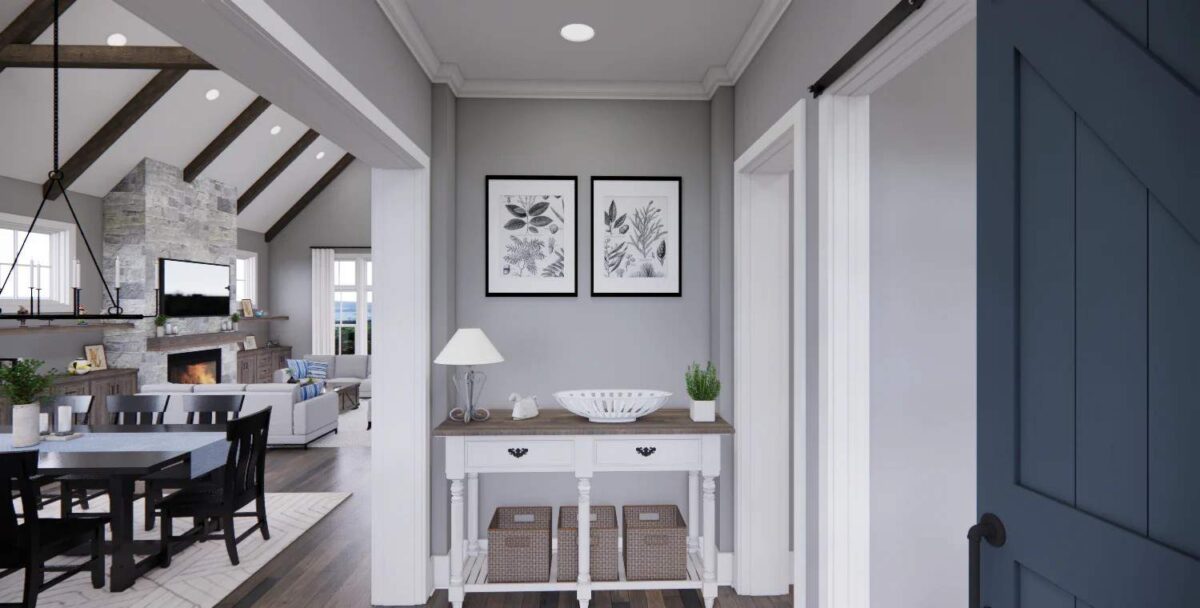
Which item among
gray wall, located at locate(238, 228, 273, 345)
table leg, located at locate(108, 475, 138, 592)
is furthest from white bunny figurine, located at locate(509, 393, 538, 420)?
gray wall, located at locate(238, 228, 273, 345)

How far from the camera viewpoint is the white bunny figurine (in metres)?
2.87

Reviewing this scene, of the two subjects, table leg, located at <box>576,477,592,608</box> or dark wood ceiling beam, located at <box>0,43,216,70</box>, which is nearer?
table leg, located at <box>576,477,592,608</box>

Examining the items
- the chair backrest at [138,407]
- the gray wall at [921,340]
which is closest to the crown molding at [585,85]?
the gray wall at [921,340]

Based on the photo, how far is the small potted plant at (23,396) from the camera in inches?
123

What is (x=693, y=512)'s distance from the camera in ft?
10.0

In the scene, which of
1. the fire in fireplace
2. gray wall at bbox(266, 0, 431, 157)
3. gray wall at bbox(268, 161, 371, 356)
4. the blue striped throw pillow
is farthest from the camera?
gray wall at bbox(268, 161, 371, 356)

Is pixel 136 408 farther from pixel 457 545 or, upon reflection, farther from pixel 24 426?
pixel 457 545

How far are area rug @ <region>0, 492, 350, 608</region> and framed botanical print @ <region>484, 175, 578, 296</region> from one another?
209cm

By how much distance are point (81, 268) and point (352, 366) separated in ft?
12.1

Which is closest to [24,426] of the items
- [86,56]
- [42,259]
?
[86,56]

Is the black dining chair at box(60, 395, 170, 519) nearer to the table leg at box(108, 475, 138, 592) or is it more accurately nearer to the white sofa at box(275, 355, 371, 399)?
the table leg at box(108, 475, 138, 592)

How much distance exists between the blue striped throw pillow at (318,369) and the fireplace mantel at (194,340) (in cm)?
102

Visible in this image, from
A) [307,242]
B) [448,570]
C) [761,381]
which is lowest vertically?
[448,570]

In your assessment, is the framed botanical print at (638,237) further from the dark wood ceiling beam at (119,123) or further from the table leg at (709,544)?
the dark wood ceiling beam at (119,123)
